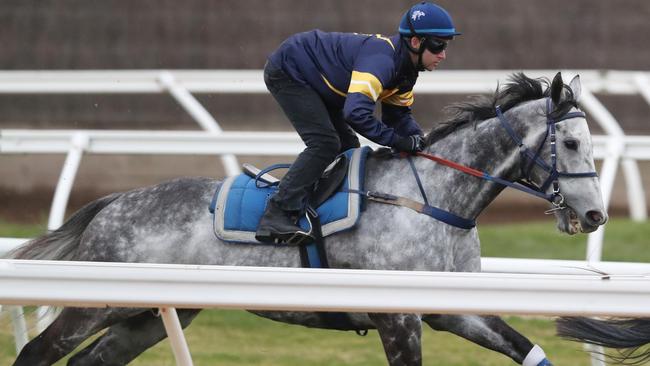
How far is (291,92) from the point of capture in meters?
4.39

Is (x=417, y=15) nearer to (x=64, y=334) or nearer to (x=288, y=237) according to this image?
(x=288, y=237)

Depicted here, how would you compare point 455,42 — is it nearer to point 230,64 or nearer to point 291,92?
point 230,64

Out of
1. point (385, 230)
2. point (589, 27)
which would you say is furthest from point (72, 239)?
point (589, 27)

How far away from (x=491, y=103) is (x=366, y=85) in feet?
1.87


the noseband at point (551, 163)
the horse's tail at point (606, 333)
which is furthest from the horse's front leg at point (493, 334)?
the noseband at point (551, 163)

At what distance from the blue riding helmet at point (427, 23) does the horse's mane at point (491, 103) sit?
0.32 metres

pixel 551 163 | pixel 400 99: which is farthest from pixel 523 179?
pixel 400 99

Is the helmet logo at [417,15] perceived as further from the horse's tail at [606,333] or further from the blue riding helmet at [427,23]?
the horse's tail at [606,333]

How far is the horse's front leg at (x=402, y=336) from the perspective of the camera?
4090 mm

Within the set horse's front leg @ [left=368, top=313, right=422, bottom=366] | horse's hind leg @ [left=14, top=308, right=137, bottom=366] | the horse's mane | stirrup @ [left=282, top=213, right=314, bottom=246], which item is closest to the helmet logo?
the horse's mane

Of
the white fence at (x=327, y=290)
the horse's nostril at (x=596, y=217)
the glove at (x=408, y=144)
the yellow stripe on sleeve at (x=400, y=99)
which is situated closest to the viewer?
the white fence at (x=327, y=290)

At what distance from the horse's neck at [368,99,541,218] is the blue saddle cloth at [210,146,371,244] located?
123mm

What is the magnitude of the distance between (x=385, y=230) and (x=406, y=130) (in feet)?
1.74

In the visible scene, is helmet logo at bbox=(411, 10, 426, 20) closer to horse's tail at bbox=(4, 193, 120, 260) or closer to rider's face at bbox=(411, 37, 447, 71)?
rider's face at bbox=(411, 37, 447, 71)
